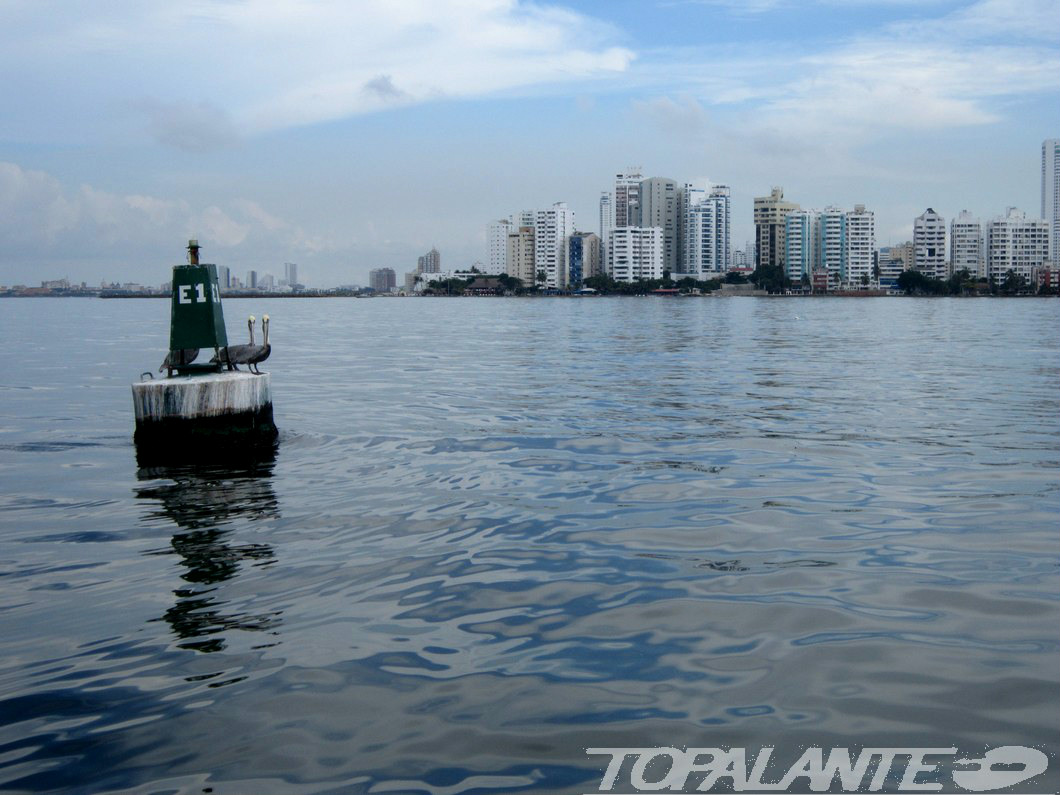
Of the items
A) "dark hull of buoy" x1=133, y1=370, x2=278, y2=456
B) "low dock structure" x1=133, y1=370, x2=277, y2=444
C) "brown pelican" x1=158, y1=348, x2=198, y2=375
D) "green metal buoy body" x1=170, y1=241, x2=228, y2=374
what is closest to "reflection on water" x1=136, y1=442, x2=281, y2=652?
"dark hull of buoy" x1=133, y1=370, x2=278, y2=456

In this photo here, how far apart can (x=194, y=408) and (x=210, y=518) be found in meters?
4.60

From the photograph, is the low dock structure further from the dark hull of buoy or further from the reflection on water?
the reflection on water

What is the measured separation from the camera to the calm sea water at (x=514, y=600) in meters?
5.92

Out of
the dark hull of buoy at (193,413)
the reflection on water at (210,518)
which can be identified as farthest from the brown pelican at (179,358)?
the reflection on water at (210,518)

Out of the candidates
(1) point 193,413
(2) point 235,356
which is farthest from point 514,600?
(2) point 235,356

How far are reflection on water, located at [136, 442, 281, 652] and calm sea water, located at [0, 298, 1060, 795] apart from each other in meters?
0.05

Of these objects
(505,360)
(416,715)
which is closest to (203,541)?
(416,715)

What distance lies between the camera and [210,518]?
40.1 feet

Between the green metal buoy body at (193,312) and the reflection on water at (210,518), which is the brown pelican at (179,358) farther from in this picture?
the reflection on water at (210,518)

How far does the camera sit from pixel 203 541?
10992 mm

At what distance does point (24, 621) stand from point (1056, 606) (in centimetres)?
803

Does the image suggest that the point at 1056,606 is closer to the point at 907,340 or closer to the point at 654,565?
the point at 654,565

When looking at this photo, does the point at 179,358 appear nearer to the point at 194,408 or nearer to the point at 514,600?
the point at 194,408

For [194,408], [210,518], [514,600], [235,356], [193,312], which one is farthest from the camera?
[235,356]
